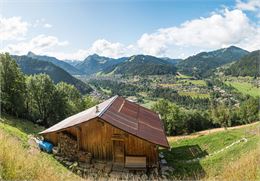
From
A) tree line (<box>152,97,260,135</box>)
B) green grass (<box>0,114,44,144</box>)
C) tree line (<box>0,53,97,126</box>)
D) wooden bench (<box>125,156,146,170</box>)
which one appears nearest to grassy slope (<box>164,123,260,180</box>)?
wooden bench (<box>125,156,146,170</box>)

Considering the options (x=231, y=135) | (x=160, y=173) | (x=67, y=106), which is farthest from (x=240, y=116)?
(x=160, y=173)

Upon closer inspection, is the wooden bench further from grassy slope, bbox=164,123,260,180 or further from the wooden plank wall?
grassy slope, bbox=164,123,260,180

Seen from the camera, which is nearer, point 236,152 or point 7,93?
point 236,152

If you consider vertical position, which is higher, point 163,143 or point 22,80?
point 22,80

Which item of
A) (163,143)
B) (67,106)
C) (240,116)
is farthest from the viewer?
(240,116)

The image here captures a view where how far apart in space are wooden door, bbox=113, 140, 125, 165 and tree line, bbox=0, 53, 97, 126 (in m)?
35.1

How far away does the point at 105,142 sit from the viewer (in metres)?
23.6

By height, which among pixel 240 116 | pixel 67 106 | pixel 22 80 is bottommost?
pixel 240 116

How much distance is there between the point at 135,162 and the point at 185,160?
277 inches

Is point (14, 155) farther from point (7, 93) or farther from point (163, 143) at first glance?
point (7, 93)

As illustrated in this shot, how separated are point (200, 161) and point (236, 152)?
305 centimetres

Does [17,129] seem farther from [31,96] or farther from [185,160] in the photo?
[31,96]

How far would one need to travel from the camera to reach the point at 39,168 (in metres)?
9.58

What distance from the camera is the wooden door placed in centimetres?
2331
